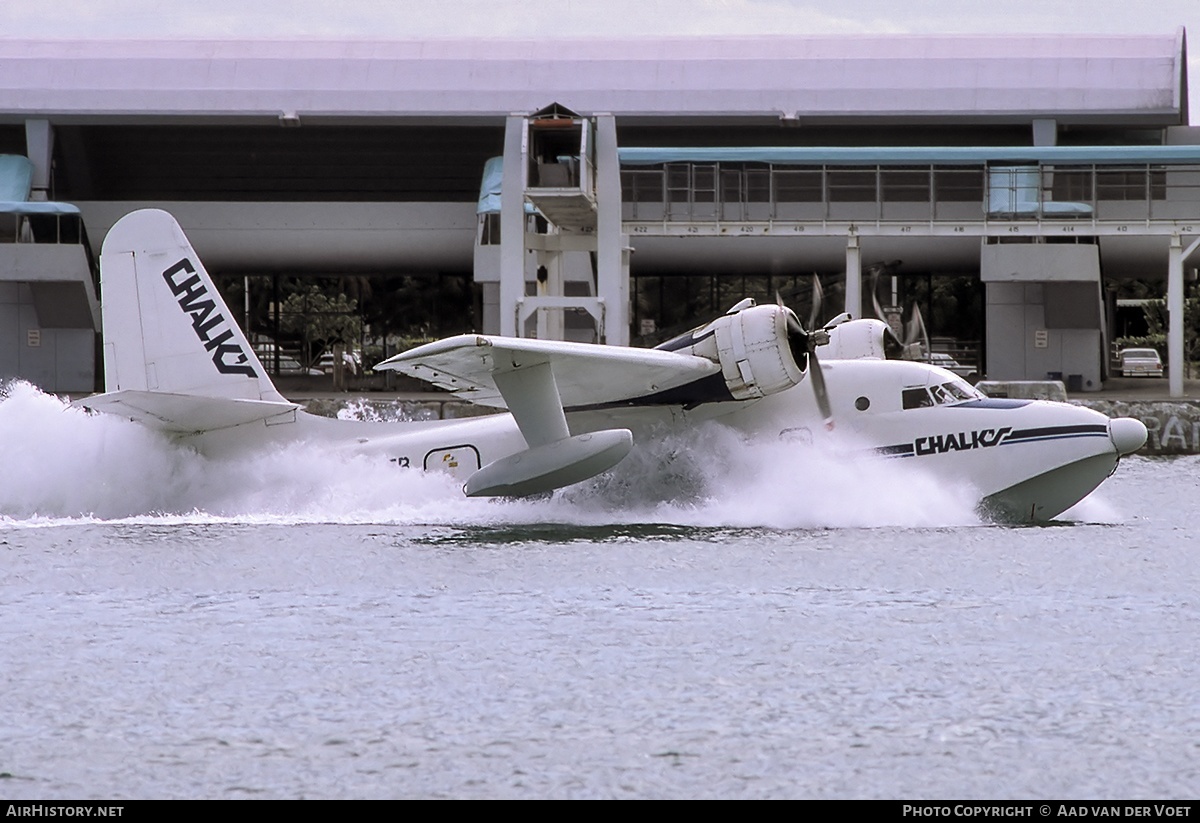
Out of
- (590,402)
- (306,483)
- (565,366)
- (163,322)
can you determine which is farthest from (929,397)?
(163,322)

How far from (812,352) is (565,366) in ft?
10.6

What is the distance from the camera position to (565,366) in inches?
792

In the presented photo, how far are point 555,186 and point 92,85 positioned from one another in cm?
2612

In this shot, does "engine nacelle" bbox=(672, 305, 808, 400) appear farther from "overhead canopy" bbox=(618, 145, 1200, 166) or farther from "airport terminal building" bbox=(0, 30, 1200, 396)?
"overhead canopy" bbox=(618, 145, 1200, 166)

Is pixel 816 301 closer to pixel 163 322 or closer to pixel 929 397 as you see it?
pixel 929 397

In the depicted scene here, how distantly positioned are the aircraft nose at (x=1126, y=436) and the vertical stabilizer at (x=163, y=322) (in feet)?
37.0

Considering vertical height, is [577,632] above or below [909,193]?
below

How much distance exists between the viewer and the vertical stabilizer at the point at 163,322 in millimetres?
20703

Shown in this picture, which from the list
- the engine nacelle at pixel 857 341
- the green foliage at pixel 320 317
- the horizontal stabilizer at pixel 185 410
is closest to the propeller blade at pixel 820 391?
the engine nacelle at pixel 857 341

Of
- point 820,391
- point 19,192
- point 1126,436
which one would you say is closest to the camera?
point 1126,436

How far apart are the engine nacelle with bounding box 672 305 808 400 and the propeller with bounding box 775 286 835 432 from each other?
0.04m

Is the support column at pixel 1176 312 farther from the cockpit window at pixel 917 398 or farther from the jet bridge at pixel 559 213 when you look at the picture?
the cockpit window at pixel 917 398

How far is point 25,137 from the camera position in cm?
5600

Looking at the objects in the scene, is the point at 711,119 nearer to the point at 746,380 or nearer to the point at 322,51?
the point at 322,51
